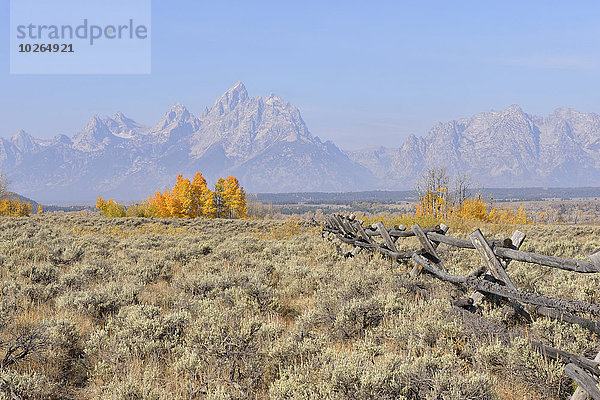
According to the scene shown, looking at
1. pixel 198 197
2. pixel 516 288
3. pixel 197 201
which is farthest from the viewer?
pixel 198 197

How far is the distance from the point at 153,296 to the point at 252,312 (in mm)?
2136

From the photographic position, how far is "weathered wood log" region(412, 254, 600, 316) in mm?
3677

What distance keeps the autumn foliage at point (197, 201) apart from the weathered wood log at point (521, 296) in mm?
49235

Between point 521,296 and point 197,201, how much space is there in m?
52.5

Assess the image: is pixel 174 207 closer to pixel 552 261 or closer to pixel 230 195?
pixel 230 195

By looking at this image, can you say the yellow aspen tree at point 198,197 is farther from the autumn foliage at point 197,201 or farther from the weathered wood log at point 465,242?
the weathered wood log at point 465,242

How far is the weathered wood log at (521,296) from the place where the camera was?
12.1 feet

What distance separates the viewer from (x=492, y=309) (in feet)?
16.2

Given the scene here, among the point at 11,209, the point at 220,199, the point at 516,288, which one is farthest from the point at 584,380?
the point at 11,209

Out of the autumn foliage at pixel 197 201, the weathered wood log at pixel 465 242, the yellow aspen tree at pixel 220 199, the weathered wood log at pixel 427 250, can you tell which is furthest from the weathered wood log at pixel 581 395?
the yellow aspen tree at pixel 220 199

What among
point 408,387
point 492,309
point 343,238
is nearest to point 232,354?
point 408,387

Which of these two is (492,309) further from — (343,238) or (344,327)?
(343,238)

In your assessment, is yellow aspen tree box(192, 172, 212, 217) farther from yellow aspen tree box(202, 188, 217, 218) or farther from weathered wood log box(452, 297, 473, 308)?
weathered wood log box(452, 297, 473, 308)

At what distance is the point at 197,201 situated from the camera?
53.7 meters
